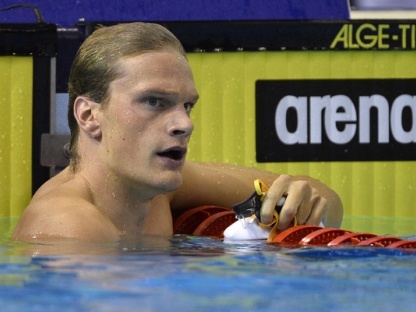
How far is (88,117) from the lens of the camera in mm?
2900

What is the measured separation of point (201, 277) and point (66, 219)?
0.56 m

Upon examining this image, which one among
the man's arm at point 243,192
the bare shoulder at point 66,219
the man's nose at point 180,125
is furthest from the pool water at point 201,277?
the man's nose at point 180,125

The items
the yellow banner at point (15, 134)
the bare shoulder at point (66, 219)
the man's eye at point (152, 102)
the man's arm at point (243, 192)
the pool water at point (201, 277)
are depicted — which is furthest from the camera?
the yellow banner at point (15, 134)

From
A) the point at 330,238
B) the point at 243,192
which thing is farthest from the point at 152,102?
the point at 243,192

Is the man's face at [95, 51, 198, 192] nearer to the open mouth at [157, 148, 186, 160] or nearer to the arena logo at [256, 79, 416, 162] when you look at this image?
the open mouth at [157, 148, 186, 160]

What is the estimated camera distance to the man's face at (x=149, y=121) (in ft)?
8.98

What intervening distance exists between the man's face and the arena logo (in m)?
1.92

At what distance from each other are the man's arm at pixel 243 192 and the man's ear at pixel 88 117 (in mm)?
519

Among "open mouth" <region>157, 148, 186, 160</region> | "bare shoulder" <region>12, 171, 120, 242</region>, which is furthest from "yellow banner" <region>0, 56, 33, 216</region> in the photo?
"open mouth" <region>157, 148, 186, 160</region>

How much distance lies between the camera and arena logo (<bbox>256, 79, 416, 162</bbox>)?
15.5ft

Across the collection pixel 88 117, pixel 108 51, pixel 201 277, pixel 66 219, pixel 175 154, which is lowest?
pixel 201 277

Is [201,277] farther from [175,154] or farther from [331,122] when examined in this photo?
[331,122]

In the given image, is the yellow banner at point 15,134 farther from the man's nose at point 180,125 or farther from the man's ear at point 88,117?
the man's nose at point 180,125

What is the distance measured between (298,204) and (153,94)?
0.52 metres
